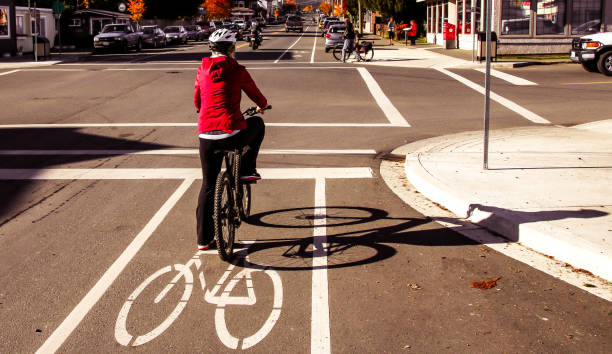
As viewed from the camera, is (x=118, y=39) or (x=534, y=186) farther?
(x=118, y=39)

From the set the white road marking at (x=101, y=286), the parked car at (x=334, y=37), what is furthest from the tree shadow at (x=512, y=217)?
the parked car at (x=334, y=37)

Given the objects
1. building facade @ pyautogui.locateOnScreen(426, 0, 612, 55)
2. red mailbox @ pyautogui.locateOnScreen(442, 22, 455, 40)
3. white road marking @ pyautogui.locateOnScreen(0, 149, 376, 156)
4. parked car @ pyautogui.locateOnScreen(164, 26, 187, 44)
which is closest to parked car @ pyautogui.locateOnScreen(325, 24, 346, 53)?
red mailbox @ pyautogui.locateOnScreen(442, 22, 455, 40)

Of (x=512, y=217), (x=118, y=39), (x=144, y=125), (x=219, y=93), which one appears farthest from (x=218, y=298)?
(x=118, y=39)

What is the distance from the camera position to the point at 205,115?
5.89m

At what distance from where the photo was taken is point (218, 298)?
16.8ft

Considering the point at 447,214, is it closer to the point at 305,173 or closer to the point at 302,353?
the point at 305,173

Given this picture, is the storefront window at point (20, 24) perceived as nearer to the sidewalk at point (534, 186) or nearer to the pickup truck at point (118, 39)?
the pickup truck at point (118, 39)

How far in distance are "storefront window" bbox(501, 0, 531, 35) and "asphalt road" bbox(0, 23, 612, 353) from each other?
862 inches

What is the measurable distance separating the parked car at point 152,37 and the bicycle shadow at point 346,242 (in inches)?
1650

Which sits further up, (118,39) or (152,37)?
(152,37)

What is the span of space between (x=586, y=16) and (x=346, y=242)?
1188 inches

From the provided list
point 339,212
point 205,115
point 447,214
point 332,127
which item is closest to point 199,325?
point 205,115

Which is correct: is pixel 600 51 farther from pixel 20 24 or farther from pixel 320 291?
pixel 20 24

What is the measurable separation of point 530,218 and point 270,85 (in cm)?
1538
